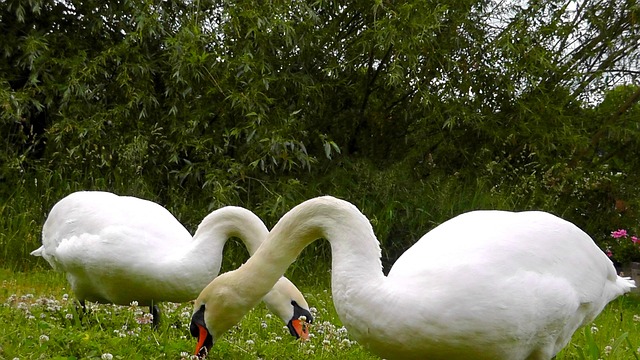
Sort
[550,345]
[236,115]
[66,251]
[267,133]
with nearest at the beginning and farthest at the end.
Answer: [550,345]
[66,251]
[267,133]
[236,115]

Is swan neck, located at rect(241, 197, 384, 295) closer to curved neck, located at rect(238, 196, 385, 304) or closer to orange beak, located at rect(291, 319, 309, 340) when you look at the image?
curved neck, located at rect(238, 196, 385, 304)

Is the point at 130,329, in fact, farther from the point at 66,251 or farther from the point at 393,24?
the point at 393,24

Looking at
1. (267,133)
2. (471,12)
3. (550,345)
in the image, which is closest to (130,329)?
(550,345)

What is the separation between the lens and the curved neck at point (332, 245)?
306cm

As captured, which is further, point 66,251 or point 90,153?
point 90,153

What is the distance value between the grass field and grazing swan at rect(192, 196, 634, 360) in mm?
448

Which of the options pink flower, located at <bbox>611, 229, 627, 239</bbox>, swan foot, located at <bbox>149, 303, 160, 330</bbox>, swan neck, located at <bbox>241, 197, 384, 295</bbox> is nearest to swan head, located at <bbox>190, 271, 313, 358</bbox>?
swan neck, located at <bbox>241, 197, 384, 295</bbox>

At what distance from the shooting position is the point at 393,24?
7.69 meters

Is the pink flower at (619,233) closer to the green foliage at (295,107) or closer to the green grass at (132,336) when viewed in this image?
the green foliage at (295,107)

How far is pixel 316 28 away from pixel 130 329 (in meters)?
4.44

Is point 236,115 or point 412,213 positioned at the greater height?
point 236,115

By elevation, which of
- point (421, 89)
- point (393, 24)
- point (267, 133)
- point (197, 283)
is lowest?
point (197, 283)

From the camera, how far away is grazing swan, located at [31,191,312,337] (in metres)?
4.51

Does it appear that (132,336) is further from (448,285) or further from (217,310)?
(448,285)
